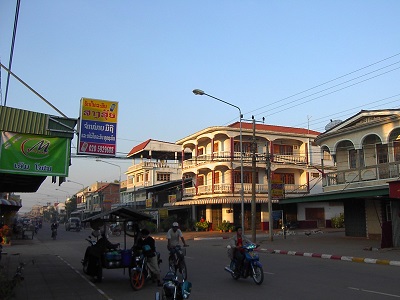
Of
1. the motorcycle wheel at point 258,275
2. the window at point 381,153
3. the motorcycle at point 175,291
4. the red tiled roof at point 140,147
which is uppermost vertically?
the red tiled roof at point 140,147

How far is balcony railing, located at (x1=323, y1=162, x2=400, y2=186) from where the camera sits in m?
24.1

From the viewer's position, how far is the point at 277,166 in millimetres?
44812

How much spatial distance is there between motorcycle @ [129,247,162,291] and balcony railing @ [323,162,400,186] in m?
17.4

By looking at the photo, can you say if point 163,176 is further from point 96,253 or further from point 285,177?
point 96,253

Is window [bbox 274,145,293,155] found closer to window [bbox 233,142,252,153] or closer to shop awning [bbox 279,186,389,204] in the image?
window [bbox 233,142,252,153]

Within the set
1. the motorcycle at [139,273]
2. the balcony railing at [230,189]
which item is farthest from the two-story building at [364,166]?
the motorcycle at [139,273]

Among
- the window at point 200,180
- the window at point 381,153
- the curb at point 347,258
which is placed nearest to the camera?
the curb at point 347,258

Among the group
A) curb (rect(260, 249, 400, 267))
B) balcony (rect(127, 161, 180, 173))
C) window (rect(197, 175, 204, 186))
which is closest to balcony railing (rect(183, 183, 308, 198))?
window (rect(197, 175, 204, 186))

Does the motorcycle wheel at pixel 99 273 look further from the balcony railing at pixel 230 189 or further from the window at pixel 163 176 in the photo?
the window at pixel 163 176

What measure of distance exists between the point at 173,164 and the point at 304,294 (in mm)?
52493

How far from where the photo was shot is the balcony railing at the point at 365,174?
24.1 m

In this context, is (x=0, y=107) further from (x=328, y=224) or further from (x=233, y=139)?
(x=328, y=224)

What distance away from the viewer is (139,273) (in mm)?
10656

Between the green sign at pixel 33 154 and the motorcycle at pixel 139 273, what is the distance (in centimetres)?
313
